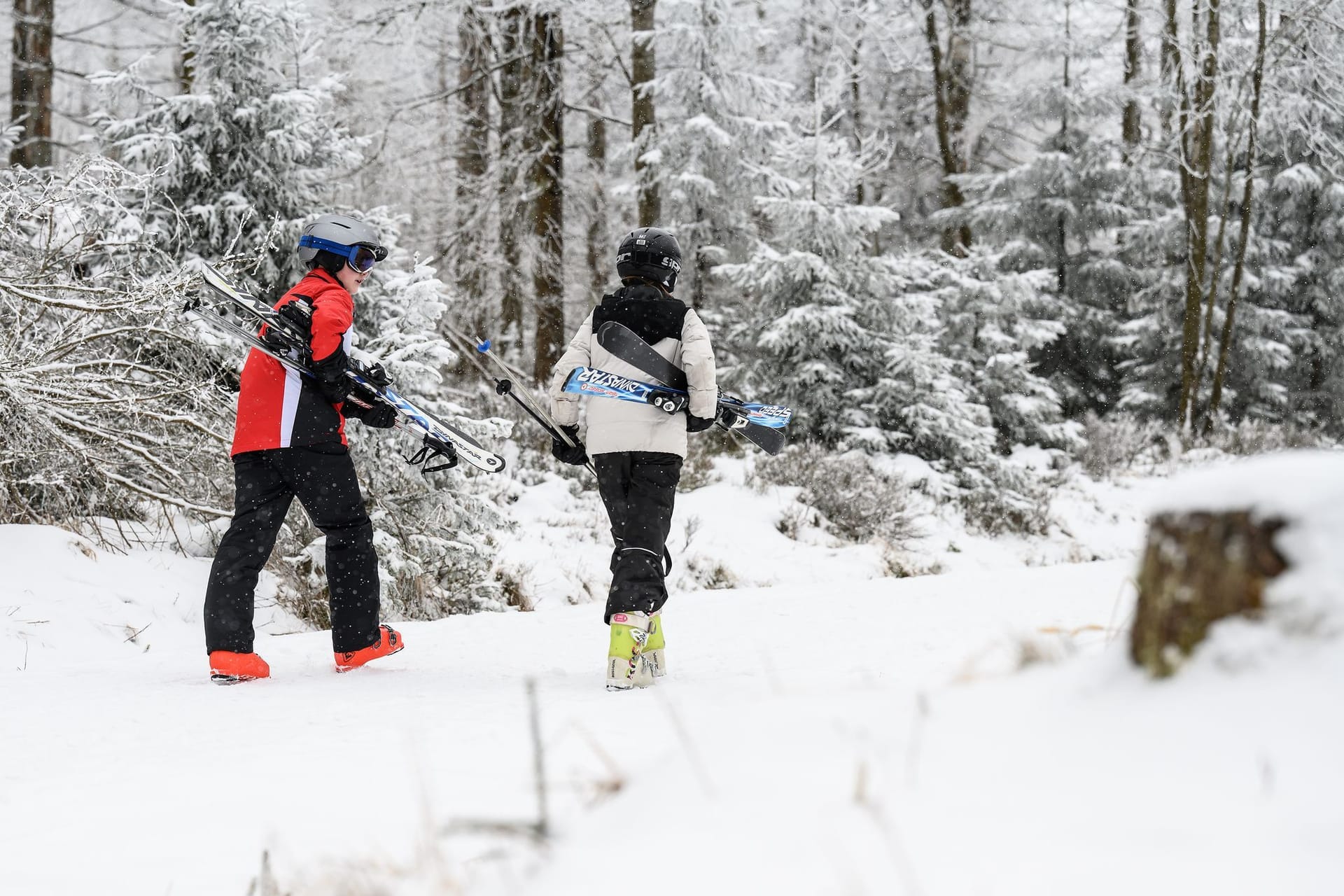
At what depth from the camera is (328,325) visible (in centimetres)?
413

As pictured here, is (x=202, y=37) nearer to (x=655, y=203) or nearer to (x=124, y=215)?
(x=124, y=215)

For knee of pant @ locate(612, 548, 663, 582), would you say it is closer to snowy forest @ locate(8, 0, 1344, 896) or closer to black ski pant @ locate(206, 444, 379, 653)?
snowy forest @ locate(8, 0, 1344, 896)

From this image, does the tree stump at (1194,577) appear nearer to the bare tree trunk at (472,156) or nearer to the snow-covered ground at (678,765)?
the snow-covered ground at (678,765)

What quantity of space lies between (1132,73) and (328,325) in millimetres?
19821

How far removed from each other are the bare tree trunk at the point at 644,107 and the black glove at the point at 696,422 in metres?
9.42

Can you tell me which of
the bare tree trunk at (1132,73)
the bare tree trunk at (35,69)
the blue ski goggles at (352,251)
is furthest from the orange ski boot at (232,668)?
the bare tree trunk at (1132,73)

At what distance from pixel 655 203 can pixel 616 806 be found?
13052 mm

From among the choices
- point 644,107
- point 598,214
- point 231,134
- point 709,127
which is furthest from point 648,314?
point 598,214

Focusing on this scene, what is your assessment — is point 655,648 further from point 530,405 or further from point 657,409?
point 530,405

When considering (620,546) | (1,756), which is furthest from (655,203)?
(1,756)

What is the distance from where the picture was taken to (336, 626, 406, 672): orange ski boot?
439 cm

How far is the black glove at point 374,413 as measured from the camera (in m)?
4.51

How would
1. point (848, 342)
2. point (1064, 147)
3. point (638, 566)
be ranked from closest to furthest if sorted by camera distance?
point (638, 566), point (848, 342), point (1064, 147)

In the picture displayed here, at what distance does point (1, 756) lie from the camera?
9.78 ft
